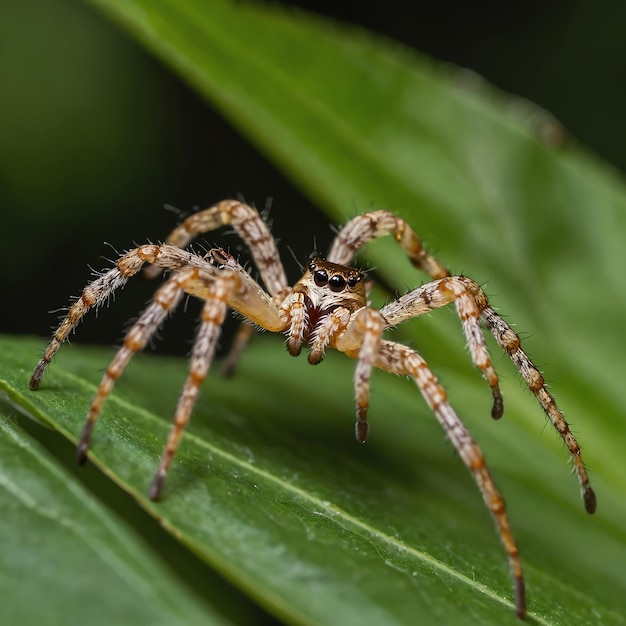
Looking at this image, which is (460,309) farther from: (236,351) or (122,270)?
(236,351)

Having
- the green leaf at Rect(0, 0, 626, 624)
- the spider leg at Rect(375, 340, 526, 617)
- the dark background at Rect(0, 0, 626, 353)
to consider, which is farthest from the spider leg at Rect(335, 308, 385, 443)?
the dark background at Rect(0, 0, 626, 353)

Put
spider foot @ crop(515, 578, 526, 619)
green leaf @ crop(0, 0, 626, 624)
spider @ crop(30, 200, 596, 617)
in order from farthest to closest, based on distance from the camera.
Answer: green leaf @ crop(0, 0, 626, 624) → spider @ crop(30, 200, 596, 617) → spider foot @ crop(515, 578, 526, 619)

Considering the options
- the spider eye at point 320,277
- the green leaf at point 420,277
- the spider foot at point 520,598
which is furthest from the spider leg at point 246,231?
the spider foot at point 520,598

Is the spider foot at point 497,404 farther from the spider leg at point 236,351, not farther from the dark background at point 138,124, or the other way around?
the dark background at point 138,124

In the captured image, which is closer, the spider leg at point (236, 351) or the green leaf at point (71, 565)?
the green leaf at point (71, 565)

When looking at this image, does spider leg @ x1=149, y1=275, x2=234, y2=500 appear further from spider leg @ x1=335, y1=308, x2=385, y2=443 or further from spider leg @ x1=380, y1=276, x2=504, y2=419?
spider leg @ x1=380, y1=276, x2=504, y2=419

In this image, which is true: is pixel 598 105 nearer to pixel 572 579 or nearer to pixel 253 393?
pixel 253 393

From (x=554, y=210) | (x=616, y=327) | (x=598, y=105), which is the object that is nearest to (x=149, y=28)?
(x=554, y=210)
